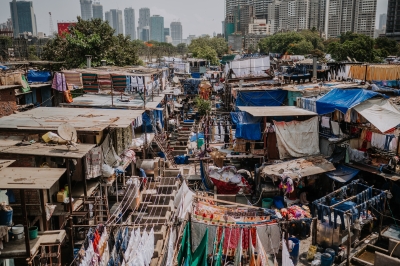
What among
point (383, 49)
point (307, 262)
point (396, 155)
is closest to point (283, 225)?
point (307, 262)

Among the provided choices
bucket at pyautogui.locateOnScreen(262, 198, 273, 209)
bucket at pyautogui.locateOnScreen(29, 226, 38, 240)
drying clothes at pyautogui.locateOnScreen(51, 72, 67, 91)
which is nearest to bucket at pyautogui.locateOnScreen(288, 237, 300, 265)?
bucket at pyautogui.locateOnScreen(262, 198, 273, 209)

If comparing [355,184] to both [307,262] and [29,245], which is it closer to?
[307,262]

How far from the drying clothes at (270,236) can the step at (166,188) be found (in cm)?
598

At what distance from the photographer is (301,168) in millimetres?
16922

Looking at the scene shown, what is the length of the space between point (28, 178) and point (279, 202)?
40.3 feet

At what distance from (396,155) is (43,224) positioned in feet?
48.1

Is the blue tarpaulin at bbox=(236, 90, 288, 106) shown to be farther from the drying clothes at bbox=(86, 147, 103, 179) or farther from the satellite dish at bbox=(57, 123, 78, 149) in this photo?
the satellite dish at bbox=(57, 123, 78, 149)

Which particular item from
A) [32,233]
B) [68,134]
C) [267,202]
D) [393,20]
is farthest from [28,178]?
[393,20]

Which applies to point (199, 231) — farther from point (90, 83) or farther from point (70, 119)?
point (90, 83)

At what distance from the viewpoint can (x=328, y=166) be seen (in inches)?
670

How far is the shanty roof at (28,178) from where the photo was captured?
7.81 metres

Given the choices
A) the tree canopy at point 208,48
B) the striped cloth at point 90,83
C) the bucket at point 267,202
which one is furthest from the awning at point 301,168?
the tree canopy at point 208,48

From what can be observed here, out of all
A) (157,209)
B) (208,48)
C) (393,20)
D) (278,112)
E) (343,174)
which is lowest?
(157,209)

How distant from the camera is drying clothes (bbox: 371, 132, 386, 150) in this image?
16355 millimetres
